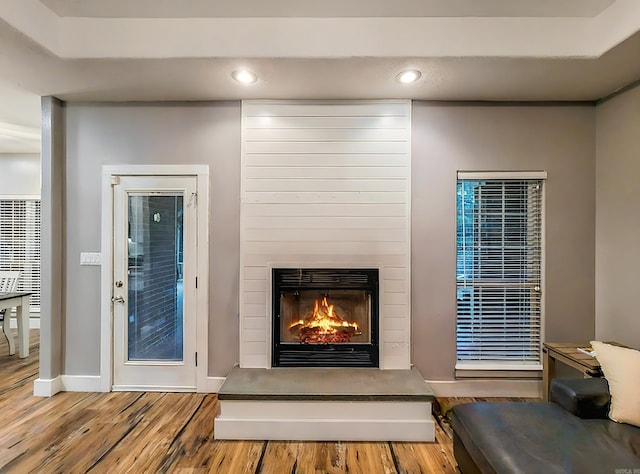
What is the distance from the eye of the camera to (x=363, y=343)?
119 inches

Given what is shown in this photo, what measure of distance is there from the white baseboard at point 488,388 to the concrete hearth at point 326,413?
658mm

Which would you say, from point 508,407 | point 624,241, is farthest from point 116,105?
point 624,241

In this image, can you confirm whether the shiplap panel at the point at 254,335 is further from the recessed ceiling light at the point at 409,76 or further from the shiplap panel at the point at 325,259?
the recessed ceiling light at the point at 409,76

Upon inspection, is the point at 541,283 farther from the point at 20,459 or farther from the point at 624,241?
the point at 20,459

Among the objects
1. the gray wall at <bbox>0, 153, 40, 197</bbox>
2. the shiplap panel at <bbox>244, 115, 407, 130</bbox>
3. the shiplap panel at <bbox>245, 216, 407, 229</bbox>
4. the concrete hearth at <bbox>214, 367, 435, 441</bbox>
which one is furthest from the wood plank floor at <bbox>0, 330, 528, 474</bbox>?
the gray wall at <bbox>0, 153, 40, 197</bbox>

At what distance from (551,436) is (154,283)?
307 centimetres

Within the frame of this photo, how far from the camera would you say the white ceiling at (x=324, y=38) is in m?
2.15

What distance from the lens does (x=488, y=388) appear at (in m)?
3.02

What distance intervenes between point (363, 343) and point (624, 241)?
2.24 meters

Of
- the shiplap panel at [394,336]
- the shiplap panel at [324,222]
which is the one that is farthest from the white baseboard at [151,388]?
the shiplap panel at [394,336]

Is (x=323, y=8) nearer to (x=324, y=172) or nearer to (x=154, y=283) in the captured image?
(x=324, y=172)

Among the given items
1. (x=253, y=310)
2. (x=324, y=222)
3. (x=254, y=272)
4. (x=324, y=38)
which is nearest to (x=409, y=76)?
(x=324, y=38)

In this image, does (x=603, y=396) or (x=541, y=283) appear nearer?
(x=603, y=396)

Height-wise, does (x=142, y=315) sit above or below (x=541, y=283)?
below
